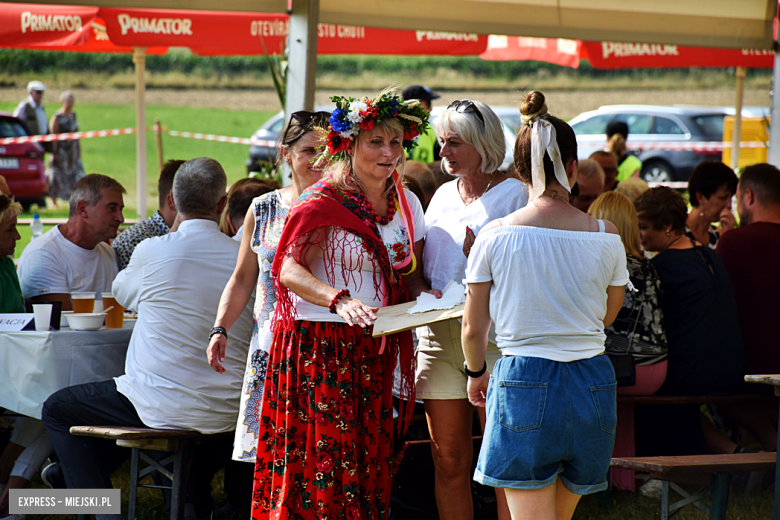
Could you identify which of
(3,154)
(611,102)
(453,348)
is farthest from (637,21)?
(611,102)

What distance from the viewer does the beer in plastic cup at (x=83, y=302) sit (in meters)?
3.53

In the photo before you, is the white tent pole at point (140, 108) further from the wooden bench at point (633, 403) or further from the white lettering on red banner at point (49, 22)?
the wooden bench at point (633, 403)

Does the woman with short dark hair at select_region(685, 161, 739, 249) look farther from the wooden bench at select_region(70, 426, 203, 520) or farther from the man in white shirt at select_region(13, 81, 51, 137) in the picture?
the man in white shirt at select_region(13, 81, 51, 137)

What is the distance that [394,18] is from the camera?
4.84 meters

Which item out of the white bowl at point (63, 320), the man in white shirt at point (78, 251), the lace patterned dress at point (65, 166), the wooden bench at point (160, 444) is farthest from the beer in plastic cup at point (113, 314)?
the lace patterned dress at point (65, 166)

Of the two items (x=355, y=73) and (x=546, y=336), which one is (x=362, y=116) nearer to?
(x=546, y=336)

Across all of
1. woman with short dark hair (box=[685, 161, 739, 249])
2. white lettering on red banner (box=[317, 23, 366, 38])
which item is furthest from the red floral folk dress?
white lettering on red banner (box=[317, 23, 366, 38])

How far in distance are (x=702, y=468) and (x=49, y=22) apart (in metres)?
5.66

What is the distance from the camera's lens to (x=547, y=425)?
2227 millimetres

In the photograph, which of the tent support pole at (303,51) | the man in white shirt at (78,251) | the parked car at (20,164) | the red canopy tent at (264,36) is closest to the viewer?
the man in white shirt at (78,251)

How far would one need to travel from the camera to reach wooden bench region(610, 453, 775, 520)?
9.87 ft

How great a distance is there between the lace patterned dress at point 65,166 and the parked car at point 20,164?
1.94 meters

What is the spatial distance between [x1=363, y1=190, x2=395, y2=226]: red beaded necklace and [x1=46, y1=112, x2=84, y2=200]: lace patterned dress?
13211 mm

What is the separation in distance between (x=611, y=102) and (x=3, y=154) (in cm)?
1613
